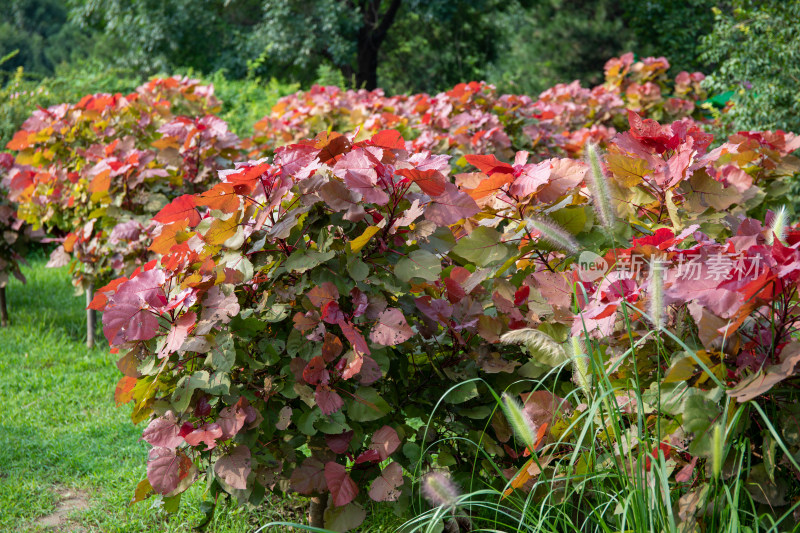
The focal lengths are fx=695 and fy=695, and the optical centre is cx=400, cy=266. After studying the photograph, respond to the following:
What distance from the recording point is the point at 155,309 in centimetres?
180

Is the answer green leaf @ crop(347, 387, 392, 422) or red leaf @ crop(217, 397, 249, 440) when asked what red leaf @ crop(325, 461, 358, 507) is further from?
red leaf @ crop(217, 397, 249, 440)

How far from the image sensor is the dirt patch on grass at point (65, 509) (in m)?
2.53

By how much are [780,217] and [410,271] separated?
0.86 meters

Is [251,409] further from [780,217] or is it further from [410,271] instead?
[780,217]

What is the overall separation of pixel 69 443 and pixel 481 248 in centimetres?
244

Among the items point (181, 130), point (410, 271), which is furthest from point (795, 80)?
point (410, 271)

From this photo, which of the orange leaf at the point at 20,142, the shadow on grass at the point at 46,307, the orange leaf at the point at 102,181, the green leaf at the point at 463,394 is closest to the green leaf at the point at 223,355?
the green leaf at the point at 463,394

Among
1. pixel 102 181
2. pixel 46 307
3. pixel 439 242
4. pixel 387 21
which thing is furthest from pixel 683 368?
pixel 387 21

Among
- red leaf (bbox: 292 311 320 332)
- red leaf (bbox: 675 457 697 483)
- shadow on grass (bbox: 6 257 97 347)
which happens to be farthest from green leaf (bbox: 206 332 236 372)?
shadow on grass (bbox: 6 257 97 347)

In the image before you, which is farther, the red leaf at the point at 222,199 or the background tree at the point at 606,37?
the background tree at the point at 606,37

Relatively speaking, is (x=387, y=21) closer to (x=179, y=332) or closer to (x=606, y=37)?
(x=606, y=37)

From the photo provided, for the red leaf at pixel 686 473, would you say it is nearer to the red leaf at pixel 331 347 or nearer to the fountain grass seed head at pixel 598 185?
the fountain grass seed head at pixel 598 185

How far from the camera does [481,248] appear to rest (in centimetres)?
194

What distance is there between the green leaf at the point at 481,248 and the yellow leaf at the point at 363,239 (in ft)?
0.93
